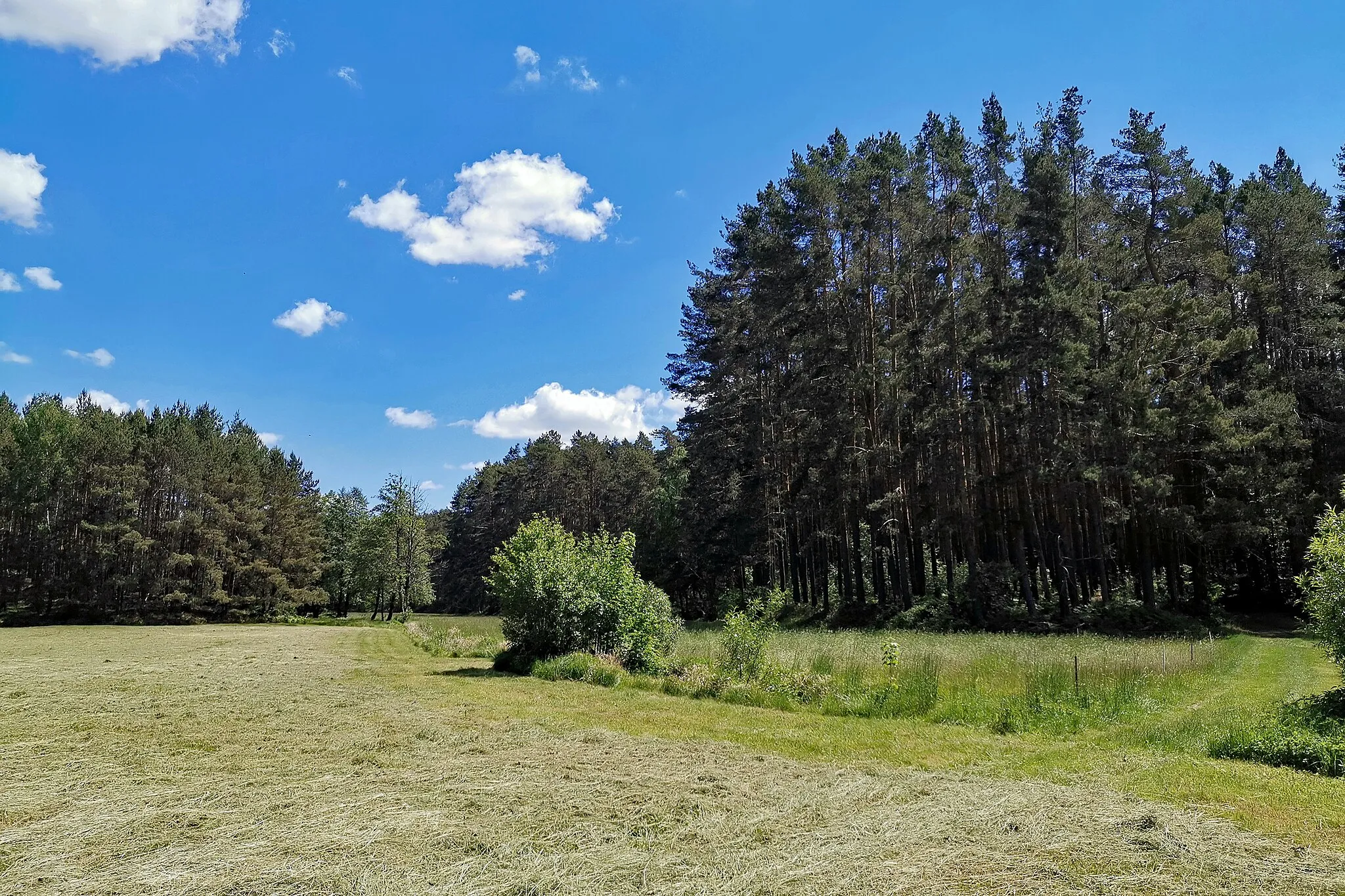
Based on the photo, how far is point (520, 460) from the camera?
7912cm

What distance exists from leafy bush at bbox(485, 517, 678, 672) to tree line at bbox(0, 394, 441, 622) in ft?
129

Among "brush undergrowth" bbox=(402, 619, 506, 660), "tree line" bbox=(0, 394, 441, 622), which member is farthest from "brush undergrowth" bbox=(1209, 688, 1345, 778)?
"tree line" bbox=(0, 394, 441, 622)

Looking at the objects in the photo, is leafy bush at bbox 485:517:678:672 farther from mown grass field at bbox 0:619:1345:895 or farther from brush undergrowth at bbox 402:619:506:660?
mown grass field at bbox 0:619:1345:895

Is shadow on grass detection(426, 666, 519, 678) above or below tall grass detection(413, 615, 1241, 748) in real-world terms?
below

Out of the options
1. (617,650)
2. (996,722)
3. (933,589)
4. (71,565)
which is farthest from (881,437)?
(71,565)

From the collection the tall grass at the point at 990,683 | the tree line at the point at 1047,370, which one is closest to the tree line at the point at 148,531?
the tree line at the point at 1047,370

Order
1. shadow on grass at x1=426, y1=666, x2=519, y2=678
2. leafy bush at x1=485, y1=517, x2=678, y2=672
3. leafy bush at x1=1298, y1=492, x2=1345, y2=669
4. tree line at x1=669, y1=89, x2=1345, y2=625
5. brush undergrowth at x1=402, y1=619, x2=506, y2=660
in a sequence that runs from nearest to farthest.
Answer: leafy bush at x1=1298, y1=492, x2=1345, y2=669
shadow on grass at x1=426, y1=666, x2=519, y2=678
leafy bush at x1=485, y1=517, x2=678, y2=672
brush undergrowth at x1=402, y1=619, x2=506, y2=660
tree line at x1=669, y1=89, x2=1345, y2=625

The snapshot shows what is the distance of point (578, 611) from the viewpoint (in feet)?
51.1

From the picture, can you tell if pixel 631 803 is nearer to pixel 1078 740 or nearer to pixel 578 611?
pixel 1078 740

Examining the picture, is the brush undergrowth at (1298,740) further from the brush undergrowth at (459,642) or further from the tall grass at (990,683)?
the brush undergrowth at (459,642)

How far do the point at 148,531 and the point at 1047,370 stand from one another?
55.7 meters

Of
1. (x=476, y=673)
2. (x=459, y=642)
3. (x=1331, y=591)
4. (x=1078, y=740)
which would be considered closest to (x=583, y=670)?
(x=476, y=673)

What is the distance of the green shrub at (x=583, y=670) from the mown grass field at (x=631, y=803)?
260 centimetres

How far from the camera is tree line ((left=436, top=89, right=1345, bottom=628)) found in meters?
25.8
